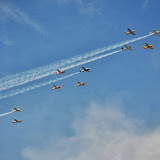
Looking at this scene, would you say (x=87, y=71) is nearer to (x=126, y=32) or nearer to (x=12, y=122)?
(x=126, y=32)

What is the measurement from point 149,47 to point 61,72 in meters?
34.9

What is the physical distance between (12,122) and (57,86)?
82.3ft

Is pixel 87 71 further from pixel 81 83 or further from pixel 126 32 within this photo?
pixel 126 32

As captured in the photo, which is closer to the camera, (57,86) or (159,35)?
(159,35)

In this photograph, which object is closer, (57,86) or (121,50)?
(121,50)

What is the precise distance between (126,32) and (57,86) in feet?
114

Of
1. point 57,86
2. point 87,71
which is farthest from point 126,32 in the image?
point 57,86

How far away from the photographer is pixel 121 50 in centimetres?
17250

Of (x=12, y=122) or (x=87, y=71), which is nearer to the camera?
(x=87, y=71)

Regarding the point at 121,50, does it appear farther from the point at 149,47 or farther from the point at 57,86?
the point at 57,86

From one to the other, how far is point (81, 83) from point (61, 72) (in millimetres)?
12300

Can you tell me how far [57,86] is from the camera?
18538cm

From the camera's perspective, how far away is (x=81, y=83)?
185 metres

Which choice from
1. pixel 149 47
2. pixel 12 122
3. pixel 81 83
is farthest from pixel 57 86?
pixel 149 47
